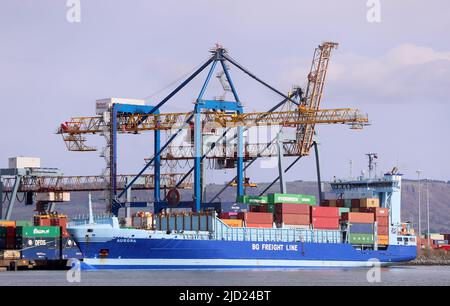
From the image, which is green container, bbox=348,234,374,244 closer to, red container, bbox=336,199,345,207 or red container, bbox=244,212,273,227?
red container, bbox=336,199,345,207

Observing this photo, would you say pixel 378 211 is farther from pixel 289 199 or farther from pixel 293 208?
pixel 293 208

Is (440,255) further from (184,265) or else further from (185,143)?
(184,265)

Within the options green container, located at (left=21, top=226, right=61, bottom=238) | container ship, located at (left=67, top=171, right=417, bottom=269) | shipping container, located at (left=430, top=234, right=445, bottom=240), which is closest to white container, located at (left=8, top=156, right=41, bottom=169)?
green container, located at (left=21, top=226, right=61, bottom=238)

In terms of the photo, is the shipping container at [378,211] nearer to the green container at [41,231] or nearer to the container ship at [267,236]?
the container ship at [267,236]

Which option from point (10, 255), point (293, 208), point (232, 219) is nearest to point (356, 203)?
point (293, 208)

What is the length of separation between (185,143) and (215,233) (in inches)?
639

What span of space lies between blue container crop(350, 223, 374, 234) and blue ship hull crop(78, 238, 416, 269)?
1515 mm

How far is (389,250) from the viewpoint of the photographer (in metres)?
83.9

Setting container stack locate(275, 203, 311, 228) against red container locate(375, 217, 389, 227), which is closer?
container stack locate(275, 203, 311, 228)

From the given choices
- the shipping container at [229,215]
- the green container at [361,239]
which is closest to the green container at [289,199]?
the shipping container at [229,215]

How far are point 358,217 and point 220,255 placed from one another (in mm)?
14690

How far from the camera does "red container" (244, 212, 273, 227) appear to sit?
7469cm

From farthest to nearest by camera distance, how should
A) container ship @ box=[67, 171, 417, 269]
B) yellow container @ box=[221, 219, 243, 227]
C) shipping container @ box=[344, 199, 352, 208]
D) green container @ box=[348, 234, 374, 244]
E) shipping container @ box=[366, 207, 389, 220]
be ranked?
shipping container @ box=[344, 199, 352, 208] < shipping container @ box=[366, 207, 389, 220] < green container @ box=[348, 234, 374, 244] < yellow container @ box=[221, 219, 243, 227] < container ship @ box=[67, 171, 417, 269]
